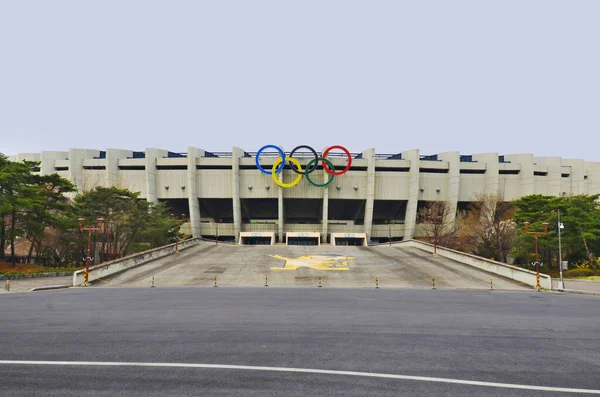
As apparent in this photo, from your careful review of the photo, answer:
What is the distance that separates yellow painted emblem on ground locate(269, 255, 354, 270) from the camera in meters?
39.7

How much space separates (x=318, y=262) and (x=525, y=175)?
55.0 metres

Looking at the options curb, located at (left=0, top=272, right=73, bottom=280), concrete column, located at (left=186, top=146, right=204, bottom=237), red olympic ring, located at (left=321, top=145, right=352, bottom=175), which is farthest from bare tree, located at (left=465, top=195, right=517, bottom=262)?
curb, located at (left=0, top=272, right=73, bottom=280)

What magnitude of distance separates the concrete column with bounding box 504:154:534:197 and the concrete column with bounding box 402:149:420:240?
21.6 meters

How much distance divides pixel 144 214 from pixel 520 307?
44.1m

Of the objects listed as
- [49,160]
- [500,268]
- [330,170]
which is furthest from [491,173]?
[49,160]

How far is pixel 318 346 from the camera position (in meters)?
9.61

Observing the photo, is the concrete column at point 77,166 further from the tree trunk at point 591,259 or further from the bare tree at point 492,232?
the tree trunk at point 591,259

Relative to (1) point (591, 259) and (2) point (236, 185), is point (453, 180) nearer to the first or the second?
(1) point (591, 259)

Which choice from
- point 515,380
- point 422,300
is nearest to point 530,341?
point 515,380

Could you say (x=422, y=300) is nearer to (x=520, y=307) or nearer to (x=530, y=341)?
(x=520, y=307)

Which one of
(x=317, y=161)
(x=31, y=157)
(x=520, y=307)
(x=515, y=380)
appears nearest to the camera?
(x=515, y=380)

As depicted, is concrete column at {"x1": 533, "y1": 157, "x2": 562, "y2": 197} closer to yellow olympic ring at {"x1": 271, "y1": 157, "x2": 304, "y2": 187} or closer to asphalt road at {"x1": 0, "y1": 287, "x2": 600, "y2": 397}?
yellow olympic ring at {"x1": 271, "y1": 157, "x2": 304, "y2": 187}

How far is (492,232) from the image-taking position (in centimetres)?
5497

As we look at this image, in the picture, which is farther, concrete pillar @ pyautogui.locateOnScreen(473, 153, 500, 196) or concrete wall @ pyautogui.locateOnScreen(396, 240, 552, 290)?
concrete pillar @ pyautogui.locateOnScreen(473, 153, 500, 196)
